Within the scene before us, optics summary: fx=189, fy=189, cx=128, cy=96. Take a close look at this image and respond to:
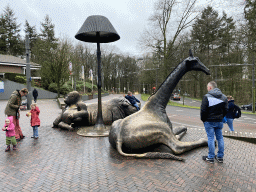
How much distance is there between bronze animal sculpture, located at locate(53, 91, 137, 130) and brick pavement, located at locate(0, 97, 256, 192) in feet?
7.35

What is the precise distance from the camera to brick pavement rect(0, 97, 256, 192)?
11.3 ft

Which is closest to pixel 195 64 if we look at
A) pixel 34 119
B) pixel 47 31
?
pixel 34 119

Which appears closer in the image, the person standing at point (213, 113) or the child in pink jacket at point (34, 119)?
the person standing at point (213, 113)

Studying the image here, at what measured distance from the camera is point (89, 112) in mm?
8117

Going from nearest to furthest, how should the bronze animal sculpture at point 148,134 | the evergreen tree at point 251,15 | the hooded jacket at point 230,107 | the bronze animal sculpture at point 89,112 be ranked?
1. the bronze animal sculpture at point 148,134
2. the bronze animal sculpture at point 89,112
3. the hooded jacket at point 230,107
4. the evergreen tree at point 251,15

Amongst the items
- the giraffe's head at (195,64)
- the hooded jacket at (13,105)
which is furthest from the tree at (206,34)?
the hooded jacket at (13,105)

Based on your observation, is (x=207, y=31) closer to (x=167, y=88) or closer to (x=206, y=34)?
(x=206, y=34)

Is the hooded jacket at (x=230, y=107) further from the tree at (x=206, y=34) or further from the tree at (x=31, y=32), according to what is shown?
the tree at (x=31, y=32)

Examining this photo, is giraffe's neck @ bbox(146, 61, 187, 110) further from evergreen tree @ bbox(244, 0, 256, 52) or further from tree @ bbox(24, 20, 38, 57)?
tree @ bbox(24, 20, 38, 57)

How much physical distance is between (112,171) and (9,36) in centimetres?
5476

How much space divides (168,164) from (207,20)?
109ft

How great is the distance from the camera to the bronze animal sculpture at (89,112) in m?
7.80

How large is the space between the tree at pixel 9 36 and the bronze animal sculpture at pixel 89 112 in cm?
4827

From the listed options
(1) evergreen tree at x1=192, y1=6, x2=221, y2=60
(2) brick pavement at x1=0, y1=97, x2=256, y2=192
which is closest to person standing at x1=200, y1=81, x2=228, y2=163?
(2) brick pavement at x1=0, y1=97, x2=256, y2=192
